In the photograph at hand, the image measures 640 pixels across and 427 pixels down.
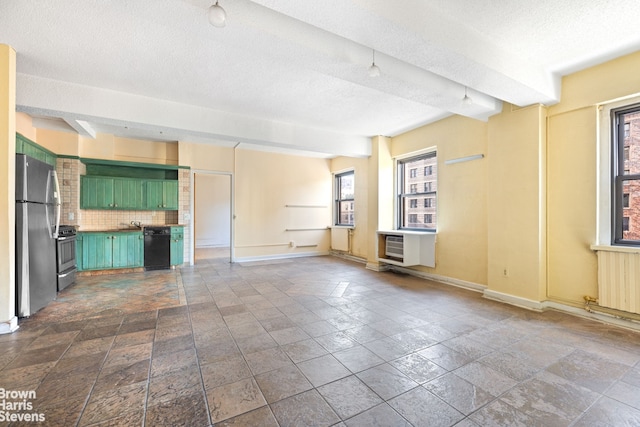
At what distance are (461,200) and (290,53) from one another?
354cm

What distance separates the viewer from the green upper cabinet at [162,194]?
19.2 feet

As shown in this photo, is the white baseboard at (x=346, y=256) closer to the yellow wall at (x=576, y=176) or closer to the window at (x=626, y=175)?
the yellow wall at (x=576, y=176)

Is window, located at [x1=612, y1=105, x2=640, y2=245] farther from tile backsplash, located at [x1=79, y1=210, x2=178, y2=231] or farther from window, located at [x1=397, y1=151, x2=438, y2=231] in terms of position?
tile backsplash, located at [x1=79, y1=210, x2=178, y2=231]

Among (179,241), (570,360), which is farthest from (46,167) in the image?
(570,360)

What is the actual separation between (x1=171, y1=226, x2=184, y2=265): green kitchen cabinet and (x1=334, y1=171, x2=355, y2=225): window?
164 inches

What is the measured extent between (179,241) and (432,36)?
5813 millimetres

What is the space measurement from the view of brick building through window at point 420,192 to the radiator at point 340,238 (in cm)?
181

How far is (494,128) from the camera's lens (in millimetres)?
→ 3875

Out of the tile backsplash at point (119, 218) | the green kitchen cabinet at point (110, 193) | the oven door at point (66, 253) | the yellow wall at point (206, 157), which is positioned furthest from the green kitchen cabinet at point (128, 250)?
the yellow wall at point (206, 157)

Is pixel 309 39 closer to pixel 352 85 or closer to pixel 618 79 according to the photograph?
pixel 352 85

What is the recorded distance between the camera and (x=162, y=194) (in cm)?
596

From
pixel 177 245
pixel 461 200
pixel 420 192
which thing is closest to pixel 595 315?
pixel 461 200

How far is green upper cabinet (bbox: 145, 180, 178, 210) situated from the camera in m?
5.86

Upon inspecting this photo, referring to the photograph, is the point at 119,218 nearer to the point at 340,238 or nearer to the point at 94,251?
the point at 94,251
